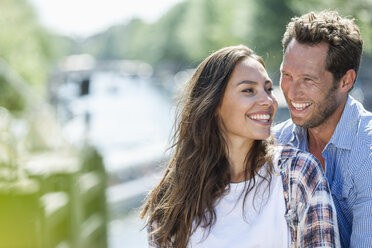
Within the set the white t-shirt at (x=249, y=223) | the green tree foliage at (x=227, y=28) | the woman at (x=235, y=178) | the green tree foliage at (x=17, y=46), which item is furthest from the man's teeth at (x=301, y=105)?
the green tree foliage at (x=17, y=46)

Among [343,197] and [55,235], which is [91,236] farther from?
[343,197]

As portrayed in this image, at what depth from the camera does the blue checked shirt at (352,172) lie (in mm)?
1418

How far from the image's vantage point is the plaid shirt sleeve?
1363 millimetres

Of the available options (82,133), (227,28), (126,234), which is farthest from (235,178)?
(227,28)

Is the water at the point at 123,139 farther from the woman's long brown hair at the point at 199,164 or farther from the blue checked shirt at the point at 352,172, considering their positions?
the blue checked shirt at the point at 352,172

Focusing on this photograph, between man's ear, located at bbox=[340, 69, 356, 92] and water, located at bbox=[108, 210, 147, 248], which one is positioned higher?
man's ear, located at bbox=[340, 69, 356, 92]

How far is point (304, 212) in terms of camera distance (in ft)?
4.55

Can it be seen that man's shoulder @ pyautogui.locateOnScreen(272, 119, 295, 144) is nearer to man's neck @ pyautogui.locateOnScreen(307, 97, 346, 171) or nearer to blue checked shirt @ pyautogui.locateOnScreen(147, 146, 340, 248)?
man's neck @ pyautogui.locateOnScreen(307, 97, 346, 171)

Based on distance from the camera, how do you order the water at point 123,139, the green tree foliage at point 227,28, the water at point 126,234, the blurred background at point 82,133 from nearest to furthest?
the blurred background at point 82,133, the green tree foliage at point 227,28, the water at point 123,139, the water at point 126,234

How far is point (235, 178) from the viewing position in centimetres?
161

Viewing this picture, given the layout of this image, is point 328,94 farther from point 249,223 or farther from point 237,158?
point 249,223

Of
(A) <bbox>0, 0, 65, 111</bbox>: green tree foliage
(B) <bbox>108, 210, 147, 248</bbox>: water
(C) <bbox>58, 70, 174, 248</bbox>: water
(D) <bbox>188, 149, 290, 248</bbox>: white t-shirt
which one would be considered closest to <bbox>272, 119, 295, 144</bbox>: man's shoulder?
(D) <bbox>188, 149, 290, 248</bbox>: white t-shirt

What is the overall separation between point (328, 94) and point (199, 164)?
0.46 meters

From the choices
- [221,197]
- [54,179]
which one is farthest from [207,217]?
[54,179]
